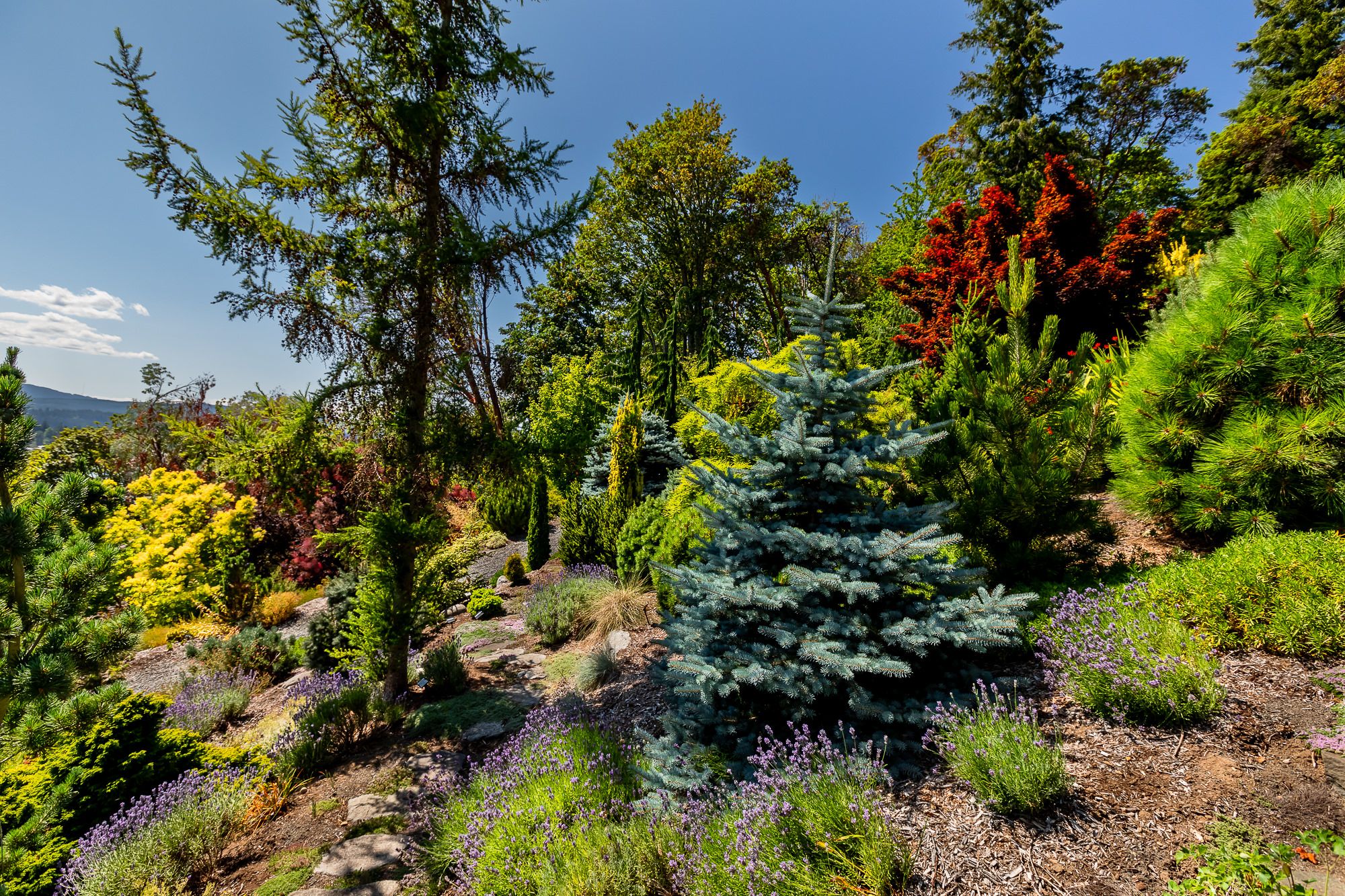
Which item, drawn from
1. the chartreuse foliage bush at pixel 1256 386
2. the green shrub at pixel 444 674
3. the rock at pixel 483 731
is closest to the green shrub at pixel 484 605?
the green shrub at pixel 444 674

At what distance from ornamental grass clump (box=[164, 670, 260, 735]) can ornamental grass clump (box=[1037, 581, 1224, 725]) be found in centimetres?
699

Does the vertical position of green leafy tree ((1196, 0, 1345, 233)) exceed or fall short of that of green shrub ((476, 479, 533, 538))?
it exceeds it

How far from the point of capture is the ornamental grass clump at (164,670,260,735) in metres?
4.70

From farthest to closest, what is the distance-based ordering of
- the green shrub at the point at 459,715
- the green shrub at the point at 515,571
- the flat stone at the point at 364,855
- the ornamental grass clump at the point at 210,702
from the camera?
the green shrub at the point at 515,571 → the ornamental grass clump at the point at 210,702 → the green shrub at the point at 459,715 → the flat stone at the point at 364,855

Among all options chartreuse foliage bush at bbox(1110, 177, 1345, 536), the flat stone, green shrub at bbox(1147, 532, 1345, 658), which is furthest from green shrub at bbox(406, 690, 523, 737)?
chartreuse foliage bush at bbox(1110, 177, 1345, 536)

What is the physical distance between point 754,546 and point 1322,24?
24699 millimetres

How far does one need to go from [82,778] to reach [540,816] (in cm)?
295

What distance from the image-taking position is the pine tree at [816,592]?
2.62 meters

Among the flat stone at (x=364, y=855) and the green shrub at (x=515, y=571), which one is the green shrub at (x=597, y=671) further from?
the green shrub at (x=515, y=571)

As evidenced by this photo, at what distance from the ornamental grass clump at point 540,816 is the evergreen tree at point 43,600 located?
2048 mm

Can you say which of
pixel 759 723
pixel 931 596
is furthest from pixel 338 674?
pixel 931 596

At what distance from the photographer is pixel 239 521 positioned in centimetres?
732

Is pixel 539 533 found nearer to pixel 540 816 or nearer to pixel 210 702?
pixel 210 702

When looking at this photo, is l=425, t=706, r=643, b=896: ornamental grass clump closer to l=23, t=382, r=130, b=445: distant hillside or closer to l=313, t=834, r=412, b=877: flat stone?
l=313, t=834, r=412, b=877: flat stone
